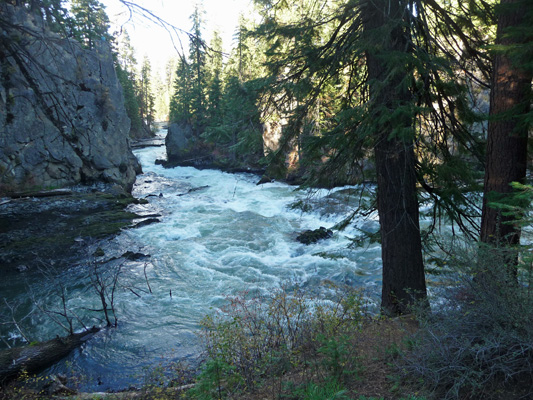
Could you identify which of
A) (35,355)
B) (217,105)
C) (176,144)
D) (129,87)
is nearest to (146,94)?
(129,87)

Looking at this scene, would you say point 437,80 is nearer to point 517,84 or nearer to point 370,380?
point 517,84

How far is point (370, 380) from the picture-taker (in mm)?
3680

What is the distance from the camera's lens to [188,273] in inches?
477

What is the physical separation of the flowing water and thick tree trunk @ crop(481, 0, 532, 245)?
254 centimetres

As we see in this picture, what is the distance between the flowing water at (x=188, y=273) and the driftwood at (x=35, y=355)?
22 centimetres

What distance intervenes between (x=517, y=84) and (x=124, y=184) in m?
25.8

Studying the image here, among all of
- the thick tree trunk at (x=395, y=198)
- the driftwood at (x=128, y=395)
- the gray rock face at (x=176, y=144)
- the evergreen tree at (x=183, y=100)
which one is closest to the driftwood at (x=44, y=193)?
the driftwood at (x=128, y=395)

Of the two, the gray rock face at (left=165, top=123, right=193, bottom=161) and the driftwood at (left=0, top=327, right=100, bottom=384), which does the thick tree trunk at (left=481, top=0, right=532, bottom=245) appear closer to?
the driftwood at (left=0, top=327, right=100, bottom=384)

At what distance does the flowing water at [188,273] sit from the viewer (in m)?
7.82

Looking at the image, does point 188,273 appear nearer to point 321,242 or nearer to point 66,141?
point 321,242

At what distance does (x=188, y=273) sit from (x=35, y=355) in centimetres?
547

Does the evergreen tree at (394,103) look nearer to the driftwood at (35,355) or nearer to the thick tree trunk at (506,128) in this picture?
the thick tree trunk at (506,128)

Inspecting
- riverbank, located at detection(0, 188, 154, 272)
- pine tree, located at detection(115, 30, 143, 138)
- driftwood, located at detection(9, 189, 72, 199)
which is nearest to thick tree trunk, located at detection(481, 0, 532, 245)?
riverbank, located at detection(0, 188, 154, 272)

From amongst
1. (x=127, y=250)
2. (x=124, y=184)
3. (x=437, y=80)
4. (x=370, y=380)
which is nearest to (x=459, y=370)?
(x=370, y=380)
